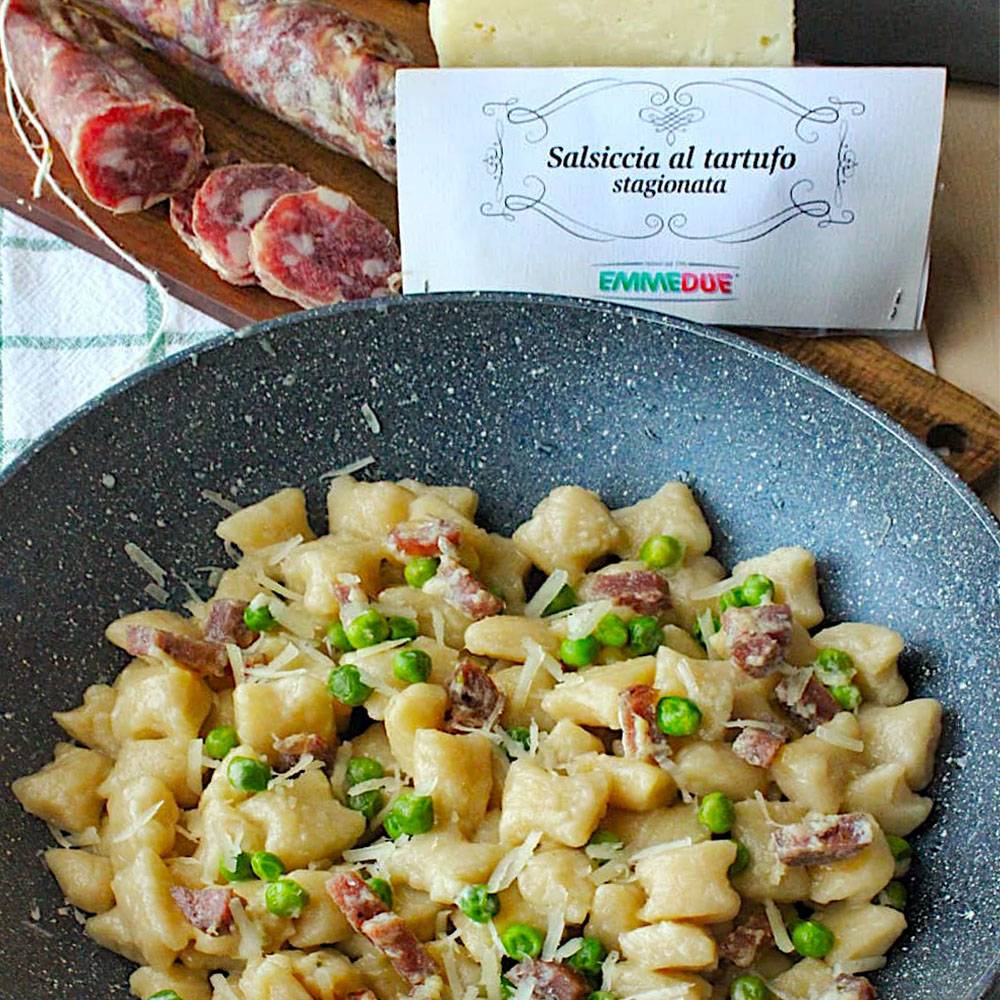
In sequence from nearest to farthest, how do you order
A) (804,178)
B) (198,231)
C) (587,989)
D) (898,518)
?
(587,989) → (898,518) → (804,178) → (198,231)

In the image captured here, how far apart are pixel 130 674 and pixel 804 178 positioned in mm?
1574

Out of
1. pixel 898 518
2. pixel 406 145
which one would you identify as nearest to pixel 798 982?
pixel 898 518

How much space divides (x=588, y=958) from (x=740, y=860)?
0.84ft

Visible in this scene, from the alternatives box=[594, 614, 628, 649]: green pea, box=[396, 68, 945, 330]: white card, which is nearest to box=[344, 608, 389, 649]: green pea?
box=[594, 614, 628, 649]: green pea

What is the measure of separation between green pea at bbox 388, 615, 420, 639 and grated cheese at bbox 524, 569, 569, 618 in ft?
0.67

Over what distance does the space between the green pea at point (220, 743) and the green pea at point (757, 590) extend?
2.72ft

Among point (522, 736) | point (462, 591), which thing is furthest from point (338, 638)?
point (522, 736)

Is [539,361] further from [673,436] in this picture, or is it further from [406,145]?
[406,145]

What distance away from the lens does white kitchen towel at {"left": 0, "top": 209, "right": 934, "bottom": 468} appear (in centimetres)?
315

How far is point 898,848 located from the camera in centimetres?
215

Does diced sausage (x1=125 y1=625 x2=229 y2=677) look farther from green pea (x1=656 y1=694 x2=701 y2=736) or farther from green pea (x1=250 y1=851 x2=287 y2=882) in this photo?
green pea (x1=656 y1=694 x2=701 y2=736)

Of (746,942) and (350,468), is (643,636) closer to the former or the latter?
(746,942)

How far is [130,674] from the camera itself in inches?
94.0

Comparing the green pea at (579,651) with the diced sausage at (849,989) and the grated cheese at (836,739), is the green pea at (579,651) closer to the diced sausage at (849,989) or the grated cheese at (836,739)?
the grated cheese at (836,739)
